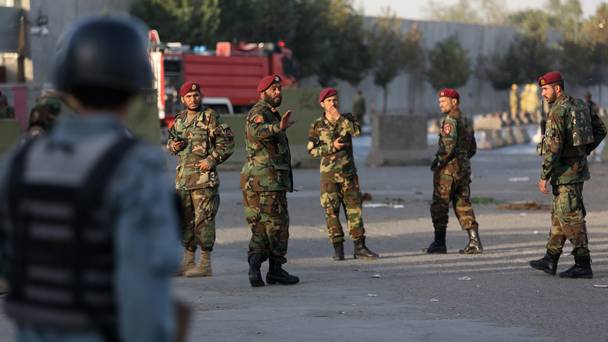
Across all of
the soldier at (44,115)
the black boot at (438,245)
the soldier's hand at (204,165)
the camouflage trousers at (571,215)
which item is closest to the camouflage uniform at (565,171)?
the camouflage trousers at (571,215)

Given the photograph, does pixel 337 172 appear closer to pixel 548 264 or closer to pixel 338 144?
pixel 338 144

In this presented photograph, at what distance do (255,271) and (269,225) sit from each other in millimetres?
414

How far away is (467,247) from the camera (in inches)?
549

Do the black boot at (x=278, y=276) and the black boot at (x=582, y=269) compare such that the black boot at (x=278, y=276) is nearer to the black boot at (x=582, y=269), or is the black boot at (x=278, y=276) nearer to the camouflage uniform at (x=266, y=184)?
the camouflage uniform at (x=266, y=184)

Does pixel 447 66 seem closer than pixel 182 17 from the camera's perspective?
No

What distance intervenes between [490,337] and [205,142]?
14.0ft

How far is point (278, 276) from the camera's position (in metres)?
11.5

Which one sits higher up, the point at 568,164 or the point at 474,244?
the point at 568,164

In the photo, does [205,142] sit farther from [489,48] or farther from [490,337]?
[489,48]

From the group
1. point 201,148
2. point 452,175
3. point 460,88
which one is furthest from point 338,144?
point 460,88

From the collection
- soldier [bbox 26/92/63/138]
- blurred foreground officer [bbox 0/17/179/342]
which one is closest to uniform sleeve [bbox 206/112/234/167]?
soldier [bbox 26/92/63/138]

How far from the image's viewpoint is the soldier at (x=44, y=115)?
9.79m

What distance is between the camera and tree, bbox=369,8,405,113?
7869 centimetres

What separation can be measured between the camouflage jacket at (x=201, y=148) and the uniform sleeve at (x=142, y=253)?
28.1ft
